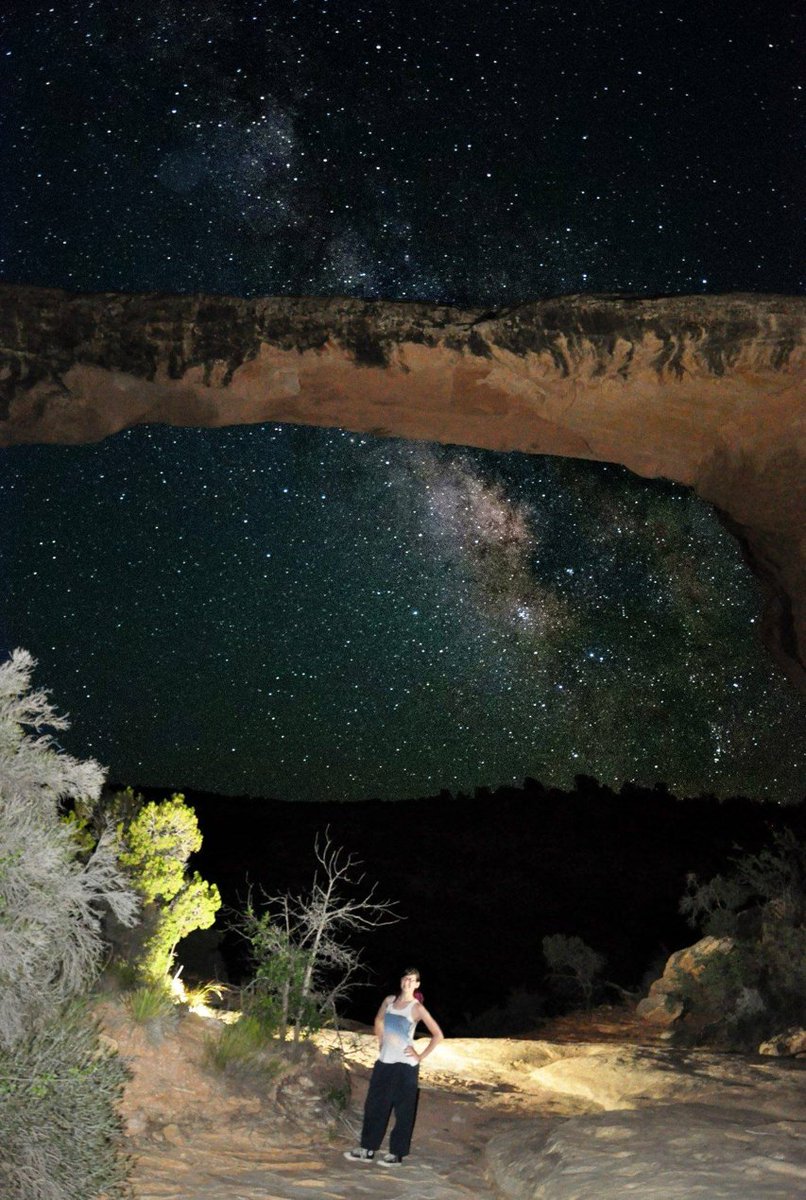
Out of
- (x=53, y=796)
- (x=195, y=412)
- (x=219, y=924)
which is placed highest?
(x=195, y=412)

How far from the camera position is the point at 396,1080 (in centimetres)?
640

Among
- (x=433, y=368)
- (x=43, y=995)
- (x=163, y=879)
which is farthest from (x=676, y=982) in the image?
(x=43, y=995)

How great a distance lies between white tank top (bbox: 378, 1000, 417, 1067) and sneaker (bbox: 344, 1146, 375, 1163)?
602mm

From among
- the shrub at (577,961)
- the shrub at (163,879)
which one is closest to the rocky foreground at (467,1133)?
the shrub at (163,879)

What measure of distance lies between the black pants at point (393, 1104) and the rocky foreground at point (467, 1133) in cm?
19

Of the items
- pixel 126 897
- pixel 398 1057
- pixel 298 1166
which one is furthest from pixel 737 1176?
pixel 126 897

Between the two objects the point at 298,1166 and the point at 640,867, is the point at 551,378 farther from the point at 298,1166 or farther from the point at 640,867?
the point at 640,867

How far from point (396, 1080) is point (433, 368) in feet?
20.5

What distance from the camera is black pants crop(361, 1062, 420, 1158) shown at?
6.39 metres

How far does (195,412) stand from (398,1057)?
20.9 ft

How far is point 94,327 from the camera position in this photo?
971 cm

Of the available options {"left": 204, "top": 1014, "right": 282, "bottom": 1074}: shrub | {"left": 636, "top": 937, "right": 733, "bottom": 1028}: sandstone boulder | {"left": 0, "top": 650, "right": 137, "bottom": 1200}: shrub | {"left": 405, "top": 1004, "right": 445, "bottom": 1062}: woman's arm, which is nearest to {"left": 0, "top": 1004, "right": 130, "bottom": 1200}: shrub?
{"left": 0, "top": 650, "right": 137, "bottom": 1200}: shrub

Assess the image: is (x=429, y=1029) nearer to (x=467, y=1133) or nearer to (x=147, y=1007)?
(x=467, y=1133)

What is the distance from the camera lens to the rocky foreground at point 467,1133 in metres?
5.39
